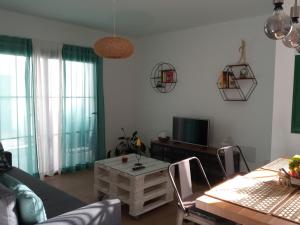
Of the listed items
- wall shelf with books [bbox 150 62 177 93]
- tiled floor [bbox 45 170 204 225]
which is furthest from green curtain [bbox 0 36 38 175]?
wall shelf with books [bbox 150 62 177 93]

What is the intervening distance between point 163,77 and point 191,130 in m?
1.25

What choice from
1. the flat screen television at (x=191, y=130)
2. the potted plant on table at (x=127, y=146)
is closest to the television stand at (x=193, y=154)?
the flat screen television at (x=191, y=130)

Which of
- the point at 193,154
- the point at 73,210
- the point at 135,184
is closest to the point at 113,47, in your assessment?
the point at 135,184

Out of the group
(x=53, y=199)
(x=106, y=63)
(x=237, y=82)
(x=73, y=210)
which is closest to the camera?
(x=73, y=210)

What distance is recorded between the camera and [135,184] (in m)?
2.84

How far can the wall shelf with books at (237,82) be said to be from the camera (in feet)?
12.6

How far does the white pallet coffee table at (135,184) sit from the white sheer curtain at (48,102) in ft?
4.17

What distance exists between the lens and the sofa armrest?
1664 millimetres

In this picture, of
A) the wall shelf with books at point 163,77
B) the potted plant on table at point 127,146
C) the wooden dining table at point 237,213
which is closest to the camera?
the wooden dining table at point 237,213

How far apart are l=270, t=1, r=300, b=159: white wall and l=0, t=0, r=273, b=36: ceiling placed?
0.84 m

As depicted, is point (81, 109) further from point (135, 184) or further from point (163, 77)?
point (135, 184)

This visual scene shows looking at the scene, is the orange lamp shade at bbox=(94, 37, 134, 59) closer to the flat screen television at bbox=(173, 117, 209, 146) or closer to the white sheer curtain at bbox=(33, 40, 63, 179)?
the white sheer curtain at bbox=(33, 40, 63, 179)

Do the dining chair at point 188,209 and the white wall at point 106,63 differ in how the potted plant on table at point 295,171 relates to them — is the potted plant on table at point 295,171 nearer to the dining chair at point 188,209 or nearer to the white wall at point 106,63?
the dining chair at point 188,209

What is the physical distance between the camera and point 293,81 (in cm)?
266
